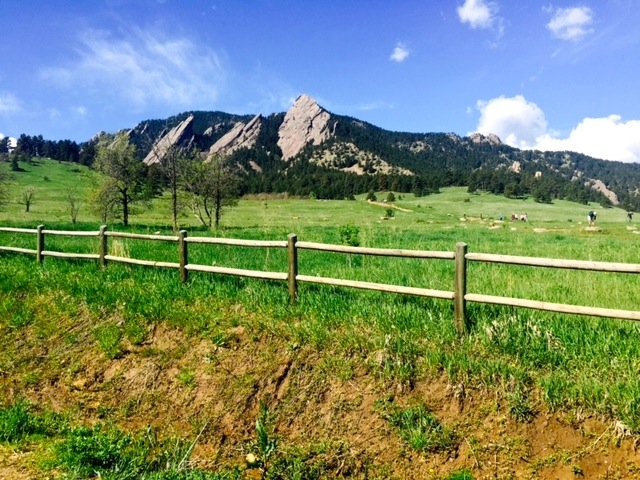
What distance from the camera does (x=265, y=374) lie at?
6.18 m

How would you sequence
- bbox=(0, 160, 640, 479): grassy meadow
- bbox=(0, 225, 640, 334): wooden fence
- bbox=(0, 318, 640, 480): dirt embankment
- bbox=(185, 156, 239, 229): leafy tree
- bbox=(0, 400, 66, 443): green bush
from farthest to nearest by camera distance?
1. bbox=(185, 156, 239, 229): leafy tree
2. bbox=(0, 225, 640, 334): wooden fence
3. bbox=(0, 400, 66, 443): green bush
4. bbox=(0, 160, 640, 479): grassy meadow
5. bbox=(0, 318, 640, 480): dirt embankment

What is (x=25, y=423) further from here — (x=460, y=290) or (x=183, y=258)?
(x=460, y=290)

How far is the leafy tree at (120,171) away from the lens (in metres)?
38.4

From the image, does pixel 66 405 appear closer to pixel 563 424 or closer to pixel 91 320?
pixel 91 320

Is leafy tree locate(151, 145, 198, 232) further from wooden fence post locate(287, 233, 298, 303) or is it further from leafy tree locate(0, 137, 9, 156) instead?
leafy tree locate(0, 137, 9, 156)

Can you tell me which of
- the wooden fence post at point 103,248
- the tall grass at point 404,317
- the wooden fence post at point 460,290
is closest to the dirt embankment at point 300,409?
the tall grass at point 404,317

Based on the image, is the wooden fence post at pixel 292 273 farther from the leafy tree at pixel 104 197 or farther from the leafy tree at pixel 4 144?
the leafy tree at pixel 4 144

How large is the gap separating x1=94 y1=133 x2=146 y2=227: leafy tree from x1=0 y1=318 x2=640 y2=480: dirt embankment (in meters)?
34.6

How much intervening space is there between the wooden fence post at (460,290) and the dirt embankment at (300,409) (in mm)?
1116

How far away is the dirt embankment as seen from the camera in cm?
460

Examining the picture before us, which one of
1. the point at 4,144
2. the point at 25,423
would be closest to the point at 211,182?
the point at 25,423

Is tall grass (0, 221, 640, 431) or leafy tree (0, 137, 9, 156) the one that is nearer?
tall grass (0, 221, 640, 431)

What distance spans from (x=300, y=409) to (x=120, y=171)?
38.4m

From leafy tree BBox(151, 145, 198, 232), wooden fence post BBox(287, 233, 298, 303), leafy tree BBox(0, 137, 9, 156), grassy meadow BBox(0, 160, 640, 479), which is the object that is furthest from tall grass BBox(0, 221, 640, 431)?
leafy tree BBox(0, 137, 9, 156)
